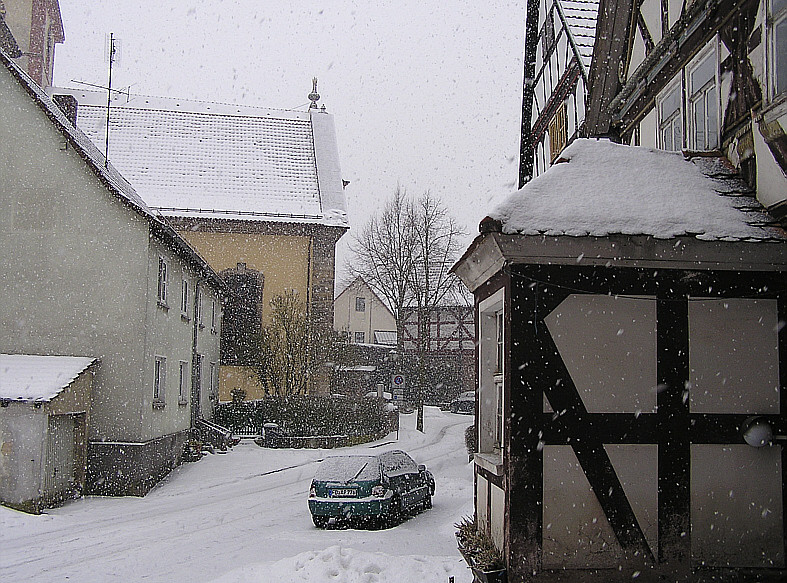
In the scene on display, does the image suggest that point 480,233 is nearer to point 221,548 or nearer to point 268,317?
point 221,548

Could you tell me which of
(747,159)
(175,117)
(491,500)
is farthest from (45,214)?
(175,117)

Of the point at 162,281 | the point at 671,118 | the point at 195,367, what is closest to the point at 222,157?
the point at 195,367

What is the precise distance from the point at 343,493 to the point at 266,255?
80.4ft

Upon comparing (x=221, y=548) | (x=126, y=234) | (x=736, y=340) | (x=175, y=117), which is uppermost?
(x=175, y=117)

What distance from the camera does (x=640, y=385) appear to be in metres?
7.30

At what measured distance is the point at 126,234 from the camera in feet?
63.1

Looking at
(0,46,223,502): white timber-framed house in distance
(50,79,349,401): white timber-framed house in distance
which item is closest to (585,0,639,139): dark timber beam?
(0,46,223,502): white timber-framed house in distance

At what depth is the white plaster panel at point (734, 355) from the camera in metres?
7.29

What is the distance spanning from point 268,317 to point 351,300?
36426mm

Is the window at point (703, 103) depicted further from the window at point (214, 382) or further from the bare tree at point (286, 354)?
the bare tree at point (286, 354)

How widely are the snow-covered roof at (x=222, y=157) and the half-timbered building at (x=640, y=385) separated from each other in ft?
101

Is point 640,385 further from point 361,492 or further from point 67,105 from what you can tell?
point 67,105

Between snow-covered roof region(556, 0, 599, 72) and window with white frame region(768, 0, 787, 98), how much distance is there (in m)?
5.62

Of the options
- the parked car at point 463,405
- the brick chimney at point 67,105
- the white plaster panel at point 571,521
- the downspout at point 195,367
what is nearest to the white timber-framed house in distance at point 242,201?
the downspout at point 195,367
